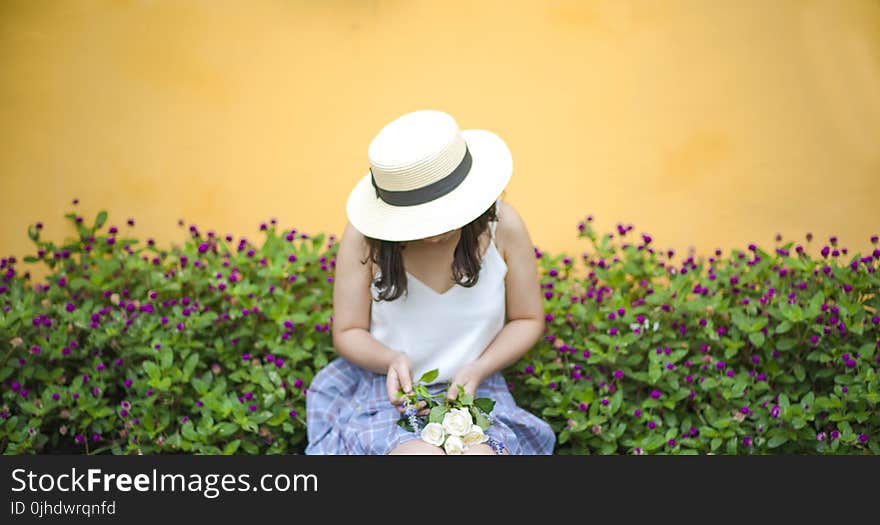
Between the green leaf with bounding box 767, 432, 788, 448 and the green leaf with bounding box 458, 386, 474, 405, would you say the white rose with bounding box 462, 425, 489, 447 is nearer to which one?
the green leaf with bounding box 458, 386, 474, 405

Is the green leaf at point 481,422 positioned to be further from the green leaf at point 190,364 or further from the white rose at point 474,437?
the green leaf at point 190,364

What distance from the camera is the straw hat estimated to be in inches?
99.9

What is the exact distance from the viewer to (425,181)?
8.35ft

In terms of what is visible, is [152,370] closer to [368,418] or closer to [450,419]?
[368,418]

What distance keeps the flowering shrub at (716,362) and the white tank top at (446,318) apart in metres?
0.47

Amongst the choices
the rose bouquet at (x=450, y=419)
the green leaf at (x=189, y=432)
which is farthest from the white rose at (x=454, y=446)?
the green leaf at (x=189, y=432)

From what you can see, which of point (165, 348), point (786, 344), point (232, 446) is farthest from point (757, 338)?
point (165, 348)

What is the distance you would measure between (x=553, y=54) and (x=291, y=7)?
112cm

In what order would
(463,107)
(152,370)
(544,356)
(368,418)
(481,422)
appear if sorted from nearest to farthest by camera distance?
(481,422) < (368,418) < (152,370) < (544,356) < (463,107)

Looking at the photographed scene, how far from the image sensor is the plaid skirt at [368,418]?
274cm

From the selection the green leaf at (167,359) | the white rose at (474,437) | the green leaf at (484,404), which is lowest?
the white rose at (474,437)

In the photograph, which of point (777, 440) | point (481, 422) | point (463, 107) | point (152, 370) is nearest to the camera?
point (481, 422)

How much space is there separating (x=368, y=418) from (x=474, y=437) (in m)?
0.42

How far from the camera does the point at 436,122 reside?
2.59 meters
